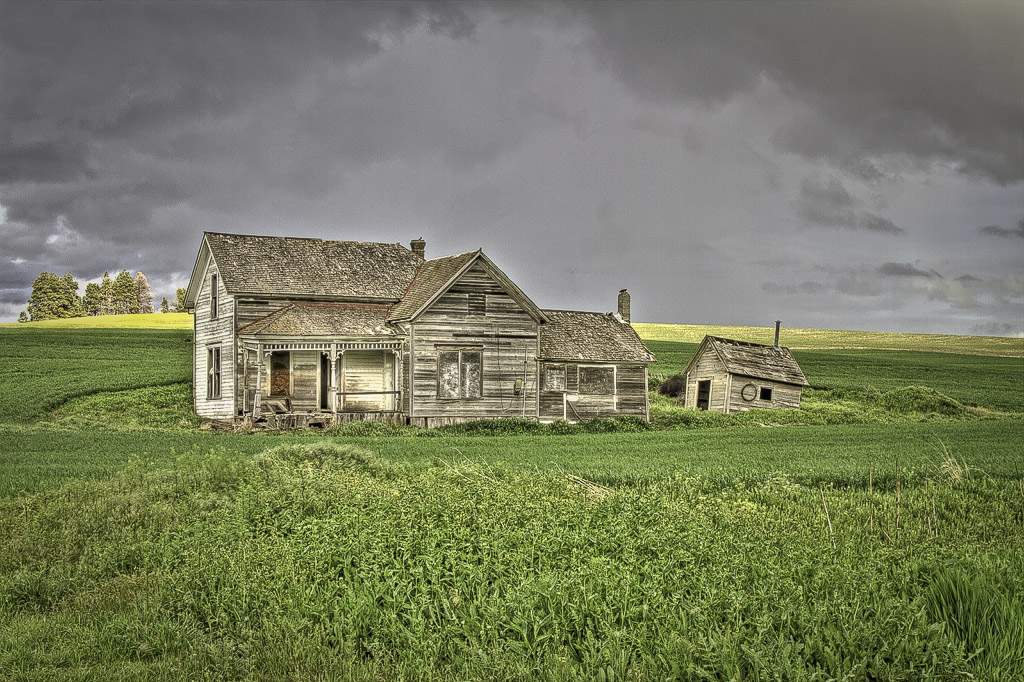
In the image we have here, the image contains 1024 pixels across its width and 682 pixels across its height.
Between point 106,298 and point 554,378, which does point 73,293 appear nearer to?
point 106,298

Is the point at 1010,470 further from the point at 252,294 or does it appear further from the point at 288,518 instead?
the point at 252,294

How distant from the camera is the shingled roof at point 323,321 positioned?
100 ft

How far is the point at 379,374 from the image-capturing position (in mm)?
34000

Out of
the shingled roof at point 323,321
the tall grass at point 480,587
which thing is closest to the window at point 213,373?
the shingled roof at point 323,321

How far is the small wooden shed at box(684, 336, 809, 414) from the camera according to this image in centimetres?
4112

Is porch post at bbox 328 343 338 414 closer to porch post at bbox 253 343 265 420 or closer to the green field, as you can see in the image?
porch post at bbox 253 343 265 420

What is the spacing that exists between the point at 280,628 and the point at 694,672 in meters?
3.72

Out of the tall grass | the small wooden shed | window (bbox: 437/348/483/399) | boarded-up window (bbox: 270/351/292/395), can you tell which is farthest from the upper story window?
the small wooden shed

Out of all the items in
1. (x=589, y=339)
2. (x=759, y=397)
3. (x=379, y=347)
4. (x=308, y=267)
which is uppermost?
(x=308, y=267)

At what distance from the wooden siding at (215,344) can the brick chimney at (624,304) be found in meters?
19.2

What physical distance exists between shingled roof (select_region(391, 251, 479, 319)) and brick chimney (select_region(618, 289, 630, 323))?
10741mm

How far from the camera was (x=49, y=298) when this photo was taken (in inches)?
3674

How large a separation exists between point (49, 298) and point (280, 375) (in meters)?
74.2

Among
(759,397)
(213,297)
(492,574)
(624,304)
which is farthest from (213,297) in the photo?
(492,574)
